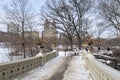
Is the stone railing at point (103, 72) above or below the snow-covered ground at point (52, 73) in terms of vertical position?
above

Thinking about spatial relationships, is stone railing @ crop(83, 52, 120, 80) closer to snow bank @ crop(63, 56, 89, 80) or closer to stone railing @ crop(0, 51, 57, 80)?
snow bank @ crop(63, 56, 89, 80)

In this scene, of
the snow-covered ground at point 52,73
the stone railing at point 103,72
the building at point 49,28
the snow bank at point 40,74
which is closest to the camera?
the stone railing at point 103,72

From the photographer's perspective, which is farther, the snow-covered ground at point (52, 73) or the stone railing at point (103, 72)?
the snow-covered ground at point (52, 73)

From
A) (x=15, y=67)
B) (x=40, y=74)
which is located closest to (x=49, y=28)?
(x=40, y=74)

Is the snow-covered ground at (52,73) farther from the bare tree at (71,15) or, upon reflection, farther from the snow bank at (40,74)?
the bare tree at (71,15)

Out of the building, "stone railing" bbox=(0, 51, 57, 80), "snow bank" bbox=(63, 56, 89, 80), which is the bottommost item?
"snow bank" bbox=(63, 56, 89, 80)

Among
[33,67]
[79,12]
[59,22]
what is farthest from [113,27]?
[33,67]

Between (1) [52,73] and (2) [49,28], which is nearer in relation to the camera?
(1) [52,73]

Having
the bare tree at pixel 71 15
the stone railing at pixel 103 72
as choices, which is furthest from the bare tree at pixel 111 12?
the stone railing at pixel 103 72

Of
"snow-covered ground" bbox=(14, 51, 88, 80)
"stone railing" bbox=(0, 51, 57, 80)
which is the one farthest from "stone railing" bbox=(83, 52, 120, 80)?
"stone railing" bbox=(0, 51, 57, 80)

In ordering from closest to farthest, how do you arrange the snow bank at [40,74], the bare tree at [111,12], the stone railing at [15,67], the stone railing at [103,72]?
the stone railing at [103,72] → the stone railing at [15,67] → the snow bank at [40,74] → the bare tree at [111,12]

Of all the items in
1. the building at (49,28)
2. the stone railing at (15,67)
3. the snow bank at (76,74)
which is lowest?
the snow bank at (76,74)

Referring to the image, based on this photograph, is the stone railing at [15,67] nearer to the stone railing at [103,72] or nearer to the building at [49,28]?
the stone railing at [103,72]

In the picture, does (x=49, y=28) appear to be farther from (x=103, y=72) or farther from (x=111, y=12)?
(x=103, y=72)
